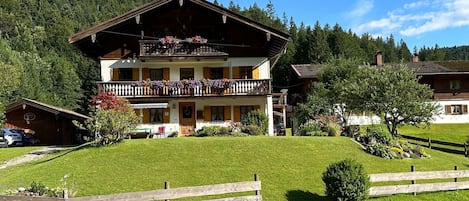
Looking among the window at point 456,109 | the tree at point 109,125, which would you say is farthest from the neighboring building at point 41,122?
the window at point 456,109

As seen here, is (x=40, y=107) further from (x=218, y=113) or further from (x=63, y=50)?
(x=63, y=50)

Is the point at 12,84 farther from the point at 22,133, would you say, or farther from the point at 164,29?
the point at 164,29

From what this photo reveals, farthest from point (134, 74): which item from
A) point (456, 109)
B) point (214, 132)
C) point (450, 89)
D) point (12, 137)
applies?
point (456, 109)

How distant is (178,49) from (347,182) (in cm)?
1825

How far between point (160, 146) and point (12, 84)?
42201 millimetres

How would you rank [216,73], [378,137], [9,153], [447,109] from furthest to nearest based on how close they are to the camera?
[447,109], [216,73], [9,153], [378,137]

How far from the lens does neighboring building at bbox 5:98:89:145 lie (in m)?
34.7

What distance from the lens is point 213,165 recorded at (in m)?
16.0

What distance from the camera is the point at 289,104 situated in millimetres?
58812

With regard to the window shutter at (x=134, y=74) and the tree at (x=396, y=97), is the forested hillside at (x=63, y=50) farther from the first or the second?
the tree at (x=396, y=97)

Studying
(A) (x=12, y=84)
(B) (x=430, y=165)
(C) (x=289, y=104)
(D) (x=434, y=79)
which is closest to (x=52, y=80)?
(A) (x=12, y=84)

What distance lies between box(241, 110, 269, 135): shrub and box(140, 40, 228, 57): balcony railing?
4.55m

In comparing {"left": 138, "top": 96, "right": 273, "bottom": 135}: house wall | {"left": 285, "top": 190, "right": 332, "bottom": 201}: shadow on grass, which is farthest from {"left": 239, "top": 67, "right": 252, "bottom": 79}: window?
{"left": 285, "top": 190, "right": 332, "bottom": 201}: shadow on grass

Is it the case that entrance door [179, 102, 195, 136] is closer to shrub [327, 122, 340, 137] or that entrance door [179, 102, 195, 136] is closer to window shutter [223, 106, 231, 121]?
window shutter [223, 106, 231, 121]
